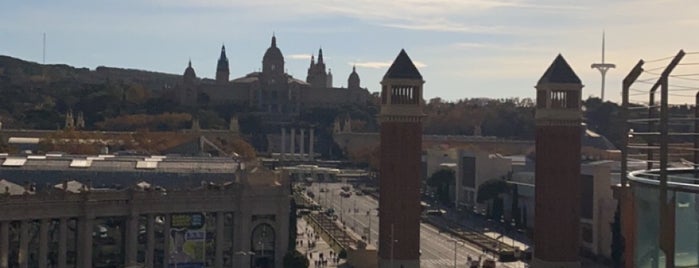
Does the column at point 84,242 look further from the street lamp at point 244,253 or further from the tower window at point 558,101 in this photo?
the tower window at point 558,101

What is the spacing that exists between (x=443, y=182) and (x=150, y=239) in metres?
43.2

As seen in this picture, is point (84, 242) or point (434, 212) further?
point (434, 212)

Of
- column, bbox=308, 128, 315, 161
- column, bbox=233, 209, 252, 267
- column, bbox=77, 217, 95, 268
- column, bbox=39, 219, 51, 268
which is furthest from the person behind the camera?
column, bbox=308, 128, 315, 161

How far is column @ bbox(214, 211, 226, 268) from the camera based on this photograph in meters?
43.0

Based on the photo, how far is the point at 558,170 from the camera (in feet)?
142

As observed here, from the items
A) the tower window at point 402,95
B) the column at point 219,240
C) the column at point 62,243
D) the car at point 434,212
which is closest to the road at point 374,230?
the car at point 434,212

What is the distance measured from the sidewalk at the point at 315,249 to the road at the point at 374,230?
284cm

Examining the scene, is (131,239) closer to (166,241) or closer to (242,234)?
(166,241)

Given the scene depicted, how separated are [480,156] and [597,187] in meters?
20.3

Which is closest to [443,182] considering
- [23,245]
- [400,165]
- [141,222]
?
[400,165]

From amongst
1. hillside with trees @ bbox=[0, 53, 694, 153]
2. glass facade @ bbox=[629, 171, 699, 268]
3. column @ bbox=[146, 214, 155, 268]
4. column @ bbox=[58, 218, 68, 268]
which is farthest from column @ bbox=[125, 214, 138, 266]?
hillside with trees @ bbox=[0, 53, 694, 153]

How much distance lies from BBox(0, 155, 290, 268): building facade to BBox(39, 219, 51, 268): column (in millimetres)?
38

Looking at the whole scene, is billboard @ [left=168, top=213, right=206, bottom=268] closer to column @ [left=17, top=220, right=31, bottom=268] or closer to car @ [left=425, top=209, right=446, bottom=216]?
column @ [left=17, top=220, right=31, bottom=268]

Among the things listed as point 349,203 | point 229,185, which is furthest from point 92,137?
point 229,185
